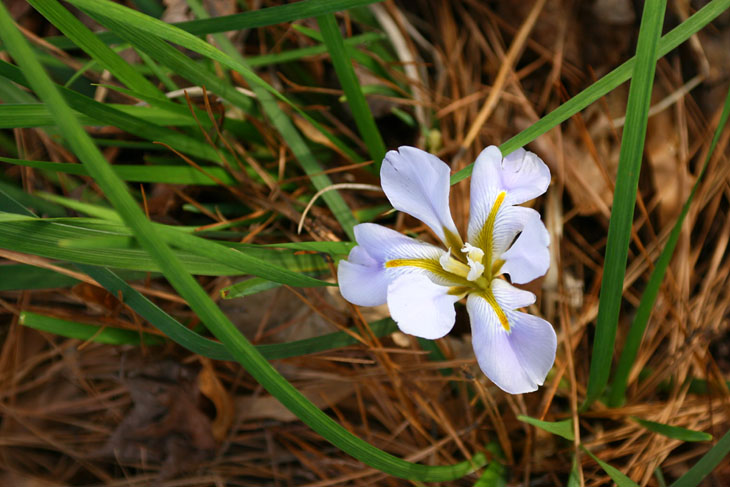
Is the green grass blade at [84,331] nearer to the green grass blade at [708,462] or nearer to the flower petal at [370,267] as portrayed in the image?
the flower petal at [370,267]

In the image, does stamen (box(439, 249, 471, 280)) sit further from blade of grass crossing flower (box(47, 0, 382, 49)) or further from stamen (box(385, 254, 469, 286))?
blade of grass crossing flower (box(47, 0, 382, 49))

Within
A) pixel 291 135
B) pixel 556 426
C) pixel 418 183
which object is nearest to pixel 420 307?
pixel 418 183

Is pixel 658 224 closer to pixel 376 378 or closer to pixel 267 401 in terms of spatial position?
pixel 376 378

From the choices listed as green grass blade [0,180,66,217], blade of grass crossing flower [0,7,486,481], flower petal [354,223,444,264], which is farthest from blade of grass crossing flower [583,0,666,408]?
green grass blade [0,180,66,217]

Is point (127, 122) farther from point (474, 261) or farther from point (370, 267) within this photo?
point (474, 261)

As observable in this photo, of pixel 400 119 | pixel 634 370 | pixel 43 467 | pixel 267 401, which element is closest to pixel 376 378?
pixel 267 401

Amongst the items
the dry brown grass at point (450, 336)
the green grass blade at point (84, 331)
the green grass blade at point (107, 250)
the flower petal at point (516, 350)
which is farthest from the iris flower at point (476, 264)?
the green grass blade at point (84, 331)
